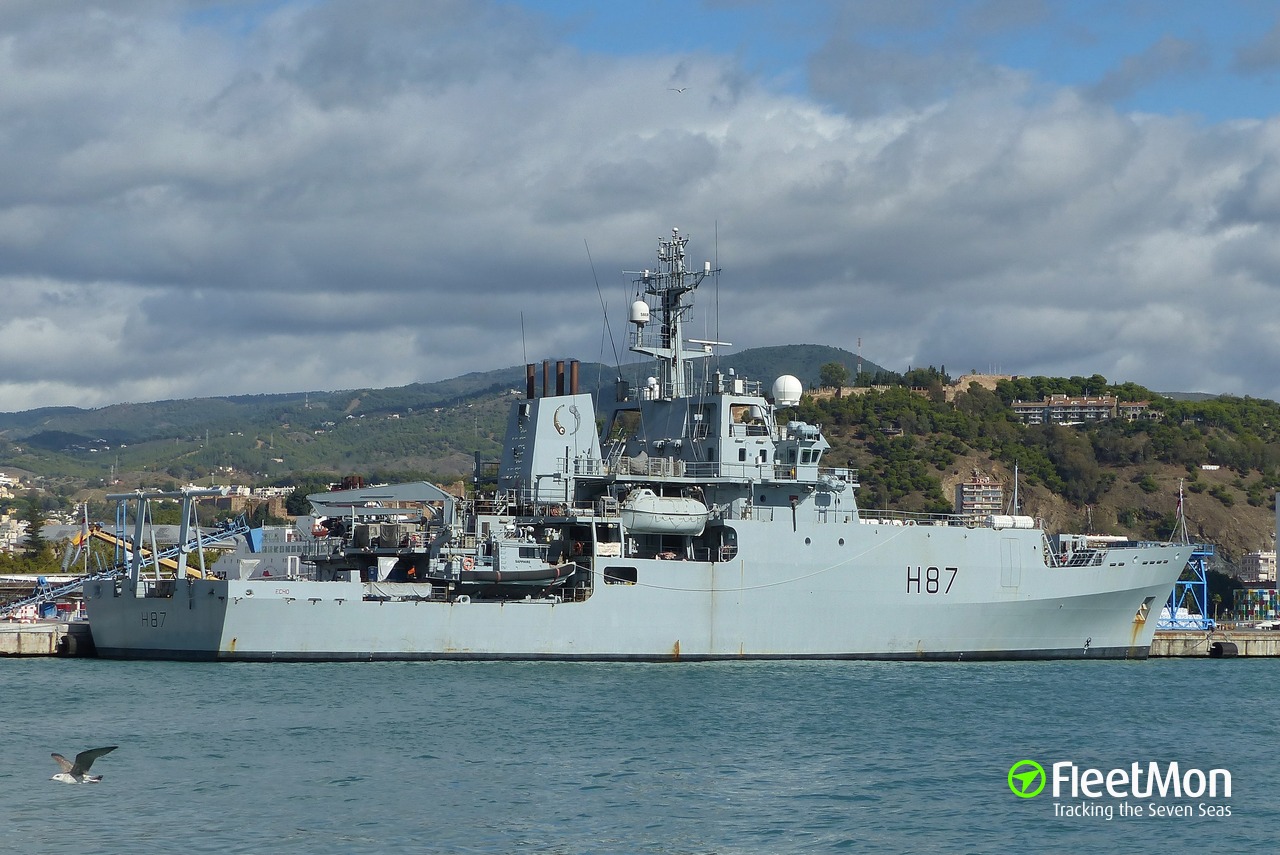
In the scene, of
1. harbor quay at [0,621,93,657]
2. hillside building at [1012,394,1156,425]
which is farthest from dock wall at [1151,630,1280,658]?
hillside building at [1012,394,1156,425]

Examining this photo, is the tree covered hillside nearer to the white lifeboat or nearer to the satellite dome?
the satellite dome

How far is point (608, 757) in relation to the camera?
23359mm

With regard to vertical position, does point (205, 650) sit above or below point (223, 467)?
below

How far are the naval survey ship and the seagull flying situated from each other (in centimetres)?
1197

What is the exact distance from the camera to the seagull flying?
1981 cm

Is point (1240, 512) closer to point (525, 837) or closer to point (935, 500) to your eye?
point (935, 500)

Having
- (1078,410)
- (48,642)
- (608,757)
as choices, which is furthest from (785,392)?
(1078,410)

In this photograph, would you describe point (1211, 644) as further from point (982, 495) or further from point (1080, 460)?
point (1080, 460)

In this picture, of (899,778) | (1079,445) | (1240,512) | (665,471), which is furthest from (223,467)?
(899,778)

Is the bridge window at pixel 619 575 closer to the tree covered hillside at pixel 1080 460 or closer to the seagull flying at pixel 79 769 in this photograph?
the seagull flying at pixel 79 769

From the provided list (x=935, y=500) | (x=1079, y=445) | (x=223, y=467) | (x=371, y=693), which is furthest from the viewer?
(x=223, y=467)

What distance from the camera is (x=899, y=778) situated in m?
22.3

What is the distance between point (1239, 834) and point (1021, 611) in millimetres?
19001

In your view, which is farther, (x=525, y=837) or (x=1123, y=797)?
(x=1123, y=797)
